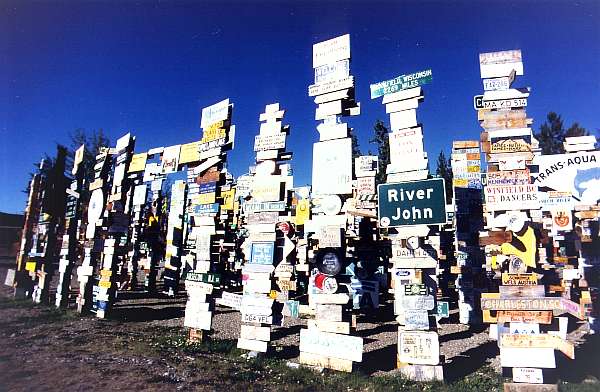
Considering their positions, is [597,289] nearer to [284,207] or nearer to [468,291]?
[468,291]

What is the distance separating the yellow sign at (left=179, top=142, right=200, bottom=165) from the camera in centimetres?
1062

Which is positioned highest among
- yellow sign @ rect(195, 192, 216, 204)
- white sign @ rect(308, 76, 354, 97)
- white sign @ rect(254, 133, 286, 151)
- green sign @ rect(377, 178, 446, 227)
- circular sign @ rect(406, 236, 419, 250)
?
white sign @ rect(308, 76, 354, 97)

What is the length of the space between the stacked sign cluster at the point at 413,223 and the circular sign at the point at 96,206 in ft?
33.0

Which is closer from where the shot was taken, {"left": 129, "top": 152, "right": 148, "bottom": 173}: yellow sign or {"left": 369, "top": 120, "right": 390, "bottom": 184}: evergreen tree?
{"left": 129, "top": 152, "right": 148, "bottom": 173}: yellow sign

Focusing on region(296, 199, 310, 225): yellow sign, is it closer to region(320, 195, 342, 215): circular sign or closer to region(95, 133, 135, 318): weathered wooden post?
region(95, 133, 135, 318): weathered wooden post

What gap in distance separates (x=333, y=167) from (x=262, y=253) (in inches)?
105

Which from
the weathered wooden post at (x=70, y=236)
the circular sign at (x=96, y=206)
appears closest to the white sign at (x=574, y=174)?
the circular sign at (x=96, y=206)

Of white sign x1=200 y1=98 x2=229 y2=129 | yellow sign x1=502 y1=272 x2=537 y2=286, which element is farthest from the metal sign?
white sign x1=200 y1=98 x2=229 y2=129

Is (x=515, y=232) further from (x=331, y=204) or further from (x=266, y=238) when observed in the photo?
(x=266, y=238)

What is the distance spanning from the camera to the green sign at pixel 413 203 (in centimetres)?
671

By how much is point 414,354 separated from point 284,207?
4.05m

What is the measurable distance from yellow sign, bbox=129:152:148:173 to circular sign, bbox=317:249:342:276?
8.74 m

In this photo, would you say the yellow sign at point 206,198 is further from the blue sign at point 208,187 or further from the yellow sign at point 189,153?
the yellow sign at point 189,153

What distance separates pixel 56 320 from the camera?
37.4 feet
